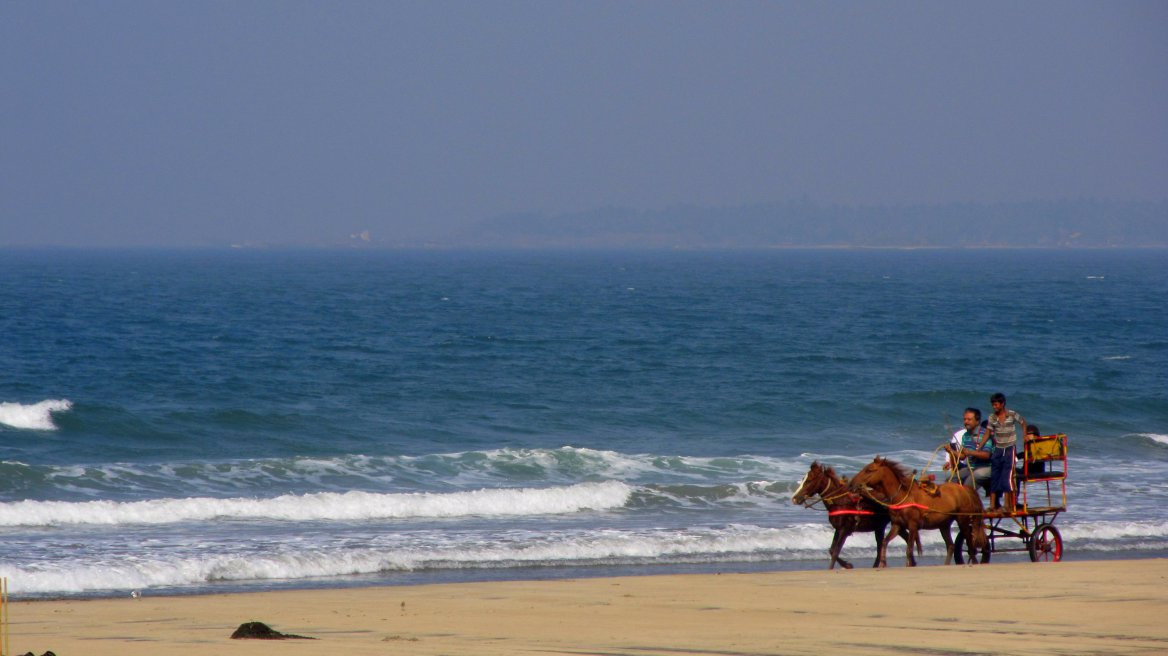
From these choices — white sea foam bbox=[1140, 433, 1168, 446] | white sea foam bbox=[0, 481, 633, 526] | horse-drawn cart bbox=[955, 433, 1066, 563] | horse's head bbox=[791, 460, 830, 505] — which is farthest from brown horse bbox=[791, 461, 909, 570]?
white sea foam bbox=[1140, 433, 1168, 446]

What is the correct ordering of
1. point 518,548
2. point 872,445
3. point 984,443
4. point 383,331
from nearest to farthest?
1. point 984,443
2. point 518,548
3. point 872,445
4. point 383,331

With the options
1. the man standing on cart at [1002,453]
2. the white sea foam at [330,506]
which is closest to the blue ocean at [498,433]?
the white sea foam at [330,506]

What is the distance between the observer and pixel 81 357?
37.9 m

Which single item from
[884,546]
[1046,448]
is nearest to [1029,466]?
[1046,448]

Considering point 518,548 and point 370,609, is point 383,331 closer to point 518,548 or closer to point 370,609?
point 518,548

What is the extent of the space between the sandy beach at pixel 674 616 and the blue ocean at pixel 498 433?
5.24 feet

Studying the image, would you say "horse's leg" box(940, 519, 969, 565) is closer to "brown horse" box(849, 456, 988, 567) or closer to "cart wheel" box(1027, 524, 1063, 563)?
"brown horse" box(849, 456, 988, 567)

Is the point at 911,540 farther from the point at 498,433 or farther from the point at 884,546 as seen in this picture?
the point at 498,433

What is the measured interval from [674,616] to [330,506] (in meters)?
9.02

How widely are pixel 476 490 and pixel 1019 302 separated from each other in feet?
174

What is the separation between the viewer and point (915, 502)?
14.1 metres

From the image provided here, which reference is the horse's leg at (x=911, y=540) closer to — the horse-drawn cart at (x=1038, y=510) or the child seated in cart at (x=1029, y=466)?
the horse-drawn cart at (x=1038, y=510)

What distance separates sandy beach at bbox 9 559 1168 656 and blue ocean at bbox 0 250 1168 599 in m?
1.60

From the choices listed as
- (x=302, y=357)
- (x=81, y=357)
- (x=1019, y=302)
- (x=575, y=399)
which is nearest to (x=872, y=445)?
(x=575, y=399)
